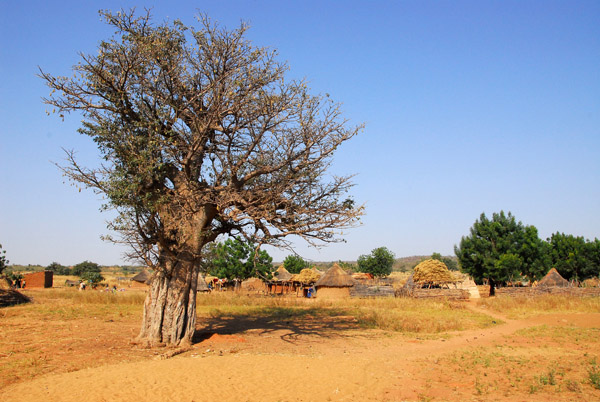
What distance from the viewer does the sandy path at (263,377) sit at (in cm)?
704

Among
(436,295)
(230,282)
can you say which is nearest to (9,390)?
(436,295)

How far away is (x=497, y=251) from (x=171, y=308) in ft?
98.4

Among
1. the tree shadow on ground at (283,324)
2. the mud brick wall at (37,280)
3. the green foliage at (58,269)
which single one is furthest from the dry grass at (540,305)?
the green foliage at (58,269)

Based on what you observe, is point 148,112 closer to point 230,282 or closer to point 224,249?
point 224,249

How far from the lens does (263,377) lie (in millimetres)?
8148

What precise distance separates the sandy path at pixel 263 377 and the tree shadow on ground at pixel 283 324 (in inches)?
62.9

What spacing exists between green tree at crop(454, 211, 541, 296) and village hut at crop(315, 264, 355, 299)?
36.4ft

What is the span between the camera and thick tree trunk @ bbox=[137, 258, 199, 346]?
1098 cm

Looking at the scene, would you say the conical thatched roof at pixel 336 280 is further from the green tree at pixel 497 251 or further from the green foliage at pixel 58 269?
the green foliage at pixel 58 269

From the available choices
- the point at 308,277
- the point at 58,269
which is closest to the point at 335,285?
the point at 308,277

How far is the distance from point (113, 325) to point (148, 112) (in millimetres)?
7899

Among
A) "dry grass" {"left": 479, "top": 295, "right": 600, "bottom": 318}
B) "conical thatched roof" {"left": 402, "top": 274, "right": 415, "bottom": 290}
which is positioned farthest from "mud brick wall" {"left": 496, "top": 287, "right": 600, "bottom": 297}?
"conical thatched roof" {"left": 402, "top": 274, "right": 415, "bottom": 290}

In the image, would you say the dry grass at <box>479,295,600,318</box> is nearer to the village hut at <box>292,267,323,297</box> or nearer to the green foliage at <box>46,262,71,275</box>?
the village hut at <box>292,267,323,297</box>

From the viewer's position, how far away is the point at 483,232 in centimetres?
3497
